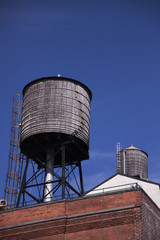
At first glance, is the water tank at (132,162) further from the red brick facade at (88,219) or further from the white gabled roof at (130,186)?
the red brick facade at (88,219)

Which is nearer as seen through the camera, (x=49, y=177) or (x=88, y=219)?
(x=88, y=219)

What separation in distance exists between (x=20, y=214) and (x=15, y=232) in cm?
110

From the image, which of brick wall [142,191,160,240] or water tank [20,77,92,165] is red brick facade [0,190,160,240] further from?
water tank [20,77,92,165]

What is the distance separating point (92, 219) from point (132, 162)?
19.1 meters

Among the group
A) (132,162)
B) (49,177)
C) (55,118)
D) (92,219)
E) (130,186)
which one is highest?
(132,162)

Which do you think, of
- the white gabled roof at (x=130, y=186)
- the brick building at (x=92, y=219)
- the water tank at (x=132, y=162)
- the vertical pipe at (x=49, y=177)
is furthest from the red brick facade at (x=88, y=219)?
the water tank at (x=132, y=162)

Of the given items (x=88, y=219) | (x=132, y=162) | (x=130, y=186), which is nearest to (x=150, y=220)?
(x=88, y=219)

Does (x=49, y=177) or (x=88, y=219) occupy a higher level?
(x=49, y=177)

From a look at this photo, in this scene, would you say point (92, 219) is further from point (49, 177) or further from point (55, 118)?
point (55, 118)

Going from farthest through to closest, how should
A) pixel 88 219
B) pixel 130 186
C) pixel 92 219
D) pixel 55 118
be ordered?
pixel 130 186 < pixel 55 118 < pixel 88 219 < pixel 92 219

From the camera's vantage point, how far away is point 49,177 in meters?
32.3

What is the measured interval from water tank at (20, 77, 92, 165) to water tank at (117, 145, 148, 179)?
12.2m

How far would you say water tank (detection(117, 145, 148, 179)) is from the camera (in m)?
45.6

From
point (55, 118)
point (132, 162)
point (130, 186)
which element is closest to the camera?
point (55, 118)
